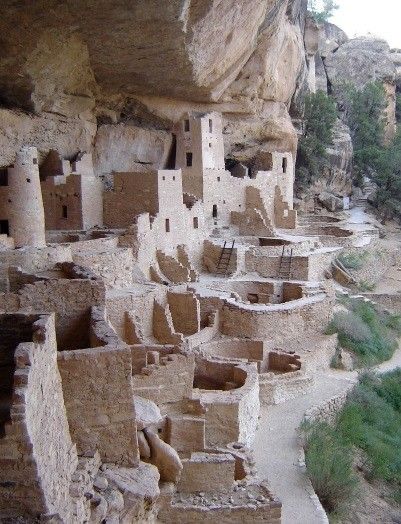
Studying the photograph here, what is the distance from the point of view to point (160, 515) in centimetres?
782

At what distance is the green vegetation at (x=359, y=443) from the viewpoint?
10391 mm

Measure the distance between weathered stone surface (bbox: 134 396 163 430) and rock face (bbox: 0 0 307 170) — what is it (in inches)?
386

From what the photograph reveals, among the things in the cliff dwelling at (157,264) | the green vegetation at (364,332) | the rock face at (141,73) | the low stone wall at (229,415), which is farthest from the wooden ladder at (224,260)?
the low stone wall at (229,415)

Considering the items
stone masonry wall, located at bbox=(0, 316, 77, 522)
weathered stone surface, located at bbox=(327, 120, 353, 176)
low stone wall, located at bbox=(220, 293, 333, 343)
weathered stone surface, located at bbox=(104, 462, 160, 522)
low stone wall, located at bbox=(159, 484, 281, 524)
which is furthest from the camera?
weathered stone surface, located at bbox=(327, 120, 353, 176)

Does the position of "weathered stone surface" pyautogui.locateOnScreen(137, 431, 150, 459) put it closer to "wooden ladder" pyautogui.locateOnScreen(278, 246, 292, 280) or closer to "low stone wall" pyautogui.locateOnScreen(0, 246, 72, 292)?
"low stone wall" pyautogui.locateOnScreen(0, 246, 72, 292)

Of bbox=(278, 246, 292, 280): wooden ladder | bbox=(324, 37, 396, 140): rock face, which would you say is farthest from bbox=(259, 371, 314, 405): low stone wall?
bbox=(324, 37, 396, 140): rock face

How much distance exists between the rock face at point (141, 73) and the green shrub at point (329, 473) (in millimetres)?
10142

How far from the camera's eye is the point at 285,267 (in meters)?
19.2

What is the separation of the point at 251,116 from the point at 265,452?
49.1ft

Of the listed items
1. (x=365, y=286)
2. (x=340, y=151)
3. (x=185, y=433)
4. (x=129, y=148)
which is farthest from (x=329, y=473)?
(x=340, y=151)

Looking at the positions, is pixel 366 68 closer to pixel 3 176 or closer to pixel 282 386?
pixel 3 176

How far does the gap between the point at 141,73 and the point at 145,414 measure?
12.9 metres

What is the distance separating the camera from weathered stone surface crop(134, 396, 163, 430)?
7.41m

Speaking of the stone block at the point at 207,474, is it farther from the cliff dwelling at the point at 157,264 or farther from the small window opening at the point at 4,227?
the small window opening at the point at 4,227
